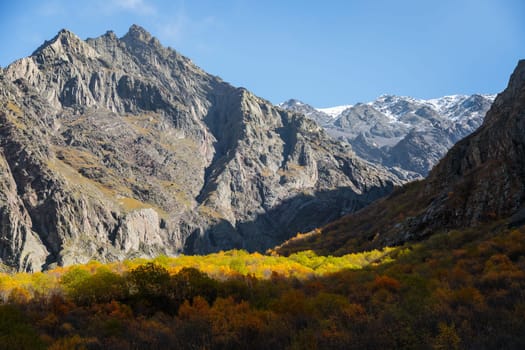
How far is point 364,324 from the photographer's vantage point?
1430cm

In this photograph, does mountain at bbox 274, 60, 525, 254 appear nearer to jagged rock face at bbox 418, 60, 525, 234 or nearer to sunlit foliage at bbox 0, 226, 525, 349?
jagged rock face at bbox 418, 60, 525, 234

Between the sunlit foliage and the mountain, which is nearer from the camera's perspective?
the sunlit foliage

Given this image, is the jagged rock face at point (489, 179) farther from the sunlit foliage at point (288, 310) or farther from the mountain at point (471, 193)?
the sunlit foliage at point (288, 310)

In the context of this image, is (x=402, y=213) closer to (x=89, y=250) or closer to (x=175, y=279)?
(x=175, y=279)

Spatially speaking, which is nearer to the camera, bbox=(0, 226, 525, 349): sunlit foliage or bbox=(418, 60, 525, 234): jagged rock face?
bbox=(0, 226, 525, 349): sunlit foliage

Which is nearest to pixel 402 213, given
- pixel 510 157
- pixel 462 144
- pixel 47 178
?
pixel 462 144

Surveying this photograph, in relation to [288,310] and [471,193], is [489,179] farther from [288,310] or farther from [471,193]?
[288,310]

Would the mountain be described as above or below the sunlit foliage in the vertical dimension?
above

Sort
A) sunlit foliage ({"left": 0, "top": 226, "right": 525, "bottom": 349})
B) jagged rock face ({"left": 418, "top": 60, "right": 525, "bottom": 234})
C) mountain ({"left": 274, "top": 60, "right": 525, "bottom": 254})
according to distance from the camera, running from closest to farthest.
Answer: sunlit foliage ({"left": 0, "top": 226, "right": 525, "bottom": 349}), jagged rock face ({"left": 418, "top": 60, "right": 525, "bottom": 234}), mountain ({"left": 274, "top": 60, "right": 525, "bottom": 254})

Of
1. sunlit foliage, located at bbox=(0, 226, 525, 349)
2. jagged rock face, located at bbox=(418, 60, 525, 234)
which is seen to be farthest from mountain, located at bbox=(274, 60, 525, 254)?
sunlit foliage, located at bbox=(0, 226, 525, 349)

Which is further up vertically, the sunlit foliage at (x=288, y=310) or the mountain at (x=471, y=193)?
the mountain at (x=471, y=193)

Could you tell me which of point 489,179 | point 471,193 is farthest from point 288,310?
point 489,179

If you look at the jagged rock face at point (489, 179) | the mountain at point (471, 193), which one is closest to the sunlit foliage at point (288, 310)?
the jagged rock face at point (489, 179)

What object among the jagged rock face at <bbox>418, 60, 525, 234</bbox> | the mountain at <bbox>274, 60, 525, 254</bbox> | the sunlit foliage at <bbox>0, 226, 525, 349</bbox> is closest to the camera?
the sunlit foliage at <bbox>0, 226, 525, 349</bbox>
